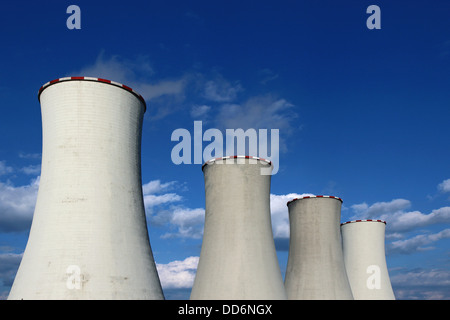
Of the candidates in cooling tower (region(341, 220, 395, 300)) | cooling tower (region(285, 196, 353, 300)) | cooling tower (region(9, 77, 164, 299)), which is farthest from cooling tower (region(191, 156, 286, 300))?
cooling tower (region(341, 220, 395, 300))

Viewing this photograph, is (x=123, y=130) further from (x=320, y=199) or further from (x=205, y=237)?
(x=320, y=199)

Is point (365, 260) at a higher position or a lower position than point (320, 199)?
lower

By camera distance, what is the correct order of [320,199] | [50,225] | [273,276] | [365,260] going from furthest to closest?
[365,260] → [320,199] → [273,276] → [50,225]

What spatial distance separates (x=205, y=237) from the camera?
747 inches

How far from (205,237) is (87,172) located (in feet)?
19.7

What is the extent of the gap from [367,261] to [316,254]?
8422mm

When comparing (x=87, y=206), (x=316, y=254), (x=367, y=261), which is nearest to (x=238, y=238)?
(x=87, y=206)

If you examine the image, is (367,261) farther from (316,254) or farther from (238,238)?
(238,238)

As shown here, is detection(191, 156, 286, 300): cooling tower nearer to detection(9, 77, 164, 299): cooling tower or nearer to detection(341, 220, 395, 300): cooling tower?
detection(9, 77, 164, 299): cooling tower

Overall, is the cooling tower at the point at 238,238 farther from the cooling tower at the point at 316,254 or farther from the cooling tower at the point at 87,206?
the cooling tower at the point at 316,254

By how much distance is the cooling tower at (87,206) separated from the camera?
14.2 m

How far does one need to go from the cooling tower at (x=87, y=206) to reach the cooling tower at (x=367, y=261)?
17.9 meters
